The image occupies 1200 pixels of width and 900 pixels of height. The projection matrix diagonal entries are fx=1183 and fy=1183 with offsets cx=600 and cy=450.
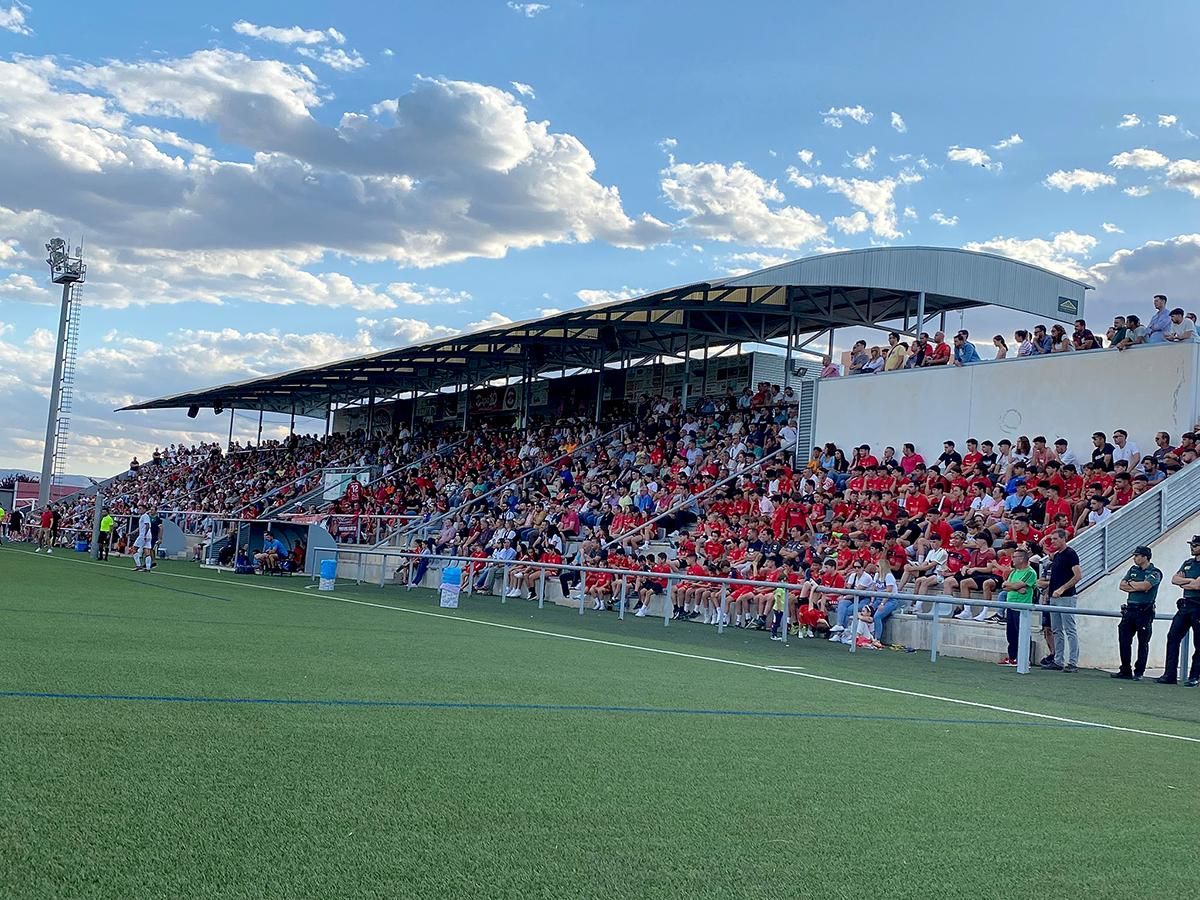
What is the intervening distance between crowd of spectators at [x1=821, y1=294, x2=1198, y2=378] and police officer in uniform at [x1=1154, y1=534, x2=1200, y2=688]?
7571 millimetres

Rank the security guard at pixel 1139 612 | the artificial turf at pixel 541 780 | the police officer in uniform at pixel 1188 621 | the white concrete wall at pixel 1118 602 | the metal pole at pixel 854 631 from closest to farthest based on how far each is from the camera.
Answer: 1. the artificial turf at pixel 541 780
2. the police officer in uniform at pixel 1188 621
3. the security guard at pixel 1139 612
4. the white concrete wall at pixel 1118 602
5. the metal pole at pixel 854 631

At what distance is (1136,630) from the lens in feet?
46.7

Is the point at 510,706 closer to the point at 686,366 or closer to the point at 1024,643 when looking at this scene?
the point at 1024,643

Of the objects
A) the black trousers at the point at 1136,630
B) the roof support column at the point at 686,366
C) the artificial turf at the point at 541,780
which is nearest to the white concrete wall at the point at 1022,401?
the black trousers at the point at 1136,630

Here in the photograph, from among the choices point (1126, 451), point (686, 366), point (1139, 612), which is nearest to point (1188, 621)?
point (1139, 612)

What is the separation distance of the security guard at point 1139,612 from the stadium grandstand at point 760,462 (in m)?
1.14

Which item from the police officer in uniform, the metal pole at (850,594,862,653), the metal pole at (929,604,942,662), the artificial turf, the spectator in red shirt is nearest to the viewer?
the artificial turf

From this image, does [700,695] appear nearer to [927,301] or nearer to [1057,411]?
[1057,411]

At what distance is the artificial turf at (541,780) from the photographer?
13.1 ft

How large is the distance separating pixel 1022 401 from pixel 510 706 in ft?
55.8

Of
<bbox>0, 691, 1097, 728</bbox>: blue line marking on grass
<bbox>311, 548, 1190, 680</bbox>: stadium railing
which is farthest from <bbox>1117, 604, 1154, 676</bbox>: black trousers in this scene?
<bbox>0, 691, 1097, 728</bbox>: blue line marking on grass

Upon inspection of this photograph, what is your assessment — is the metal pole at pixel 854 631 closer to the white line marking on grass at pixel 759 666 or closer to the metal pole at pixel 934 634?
the metal pole at pixel 934 634

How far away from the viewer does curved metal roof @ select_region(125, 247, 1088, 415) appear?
91.6 ft

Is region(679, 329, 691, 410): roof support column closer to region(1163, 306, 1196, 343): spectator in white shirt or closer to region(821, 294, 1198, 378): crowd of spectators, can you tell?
region(821, 294, 1198, 378): crowd of spectators
